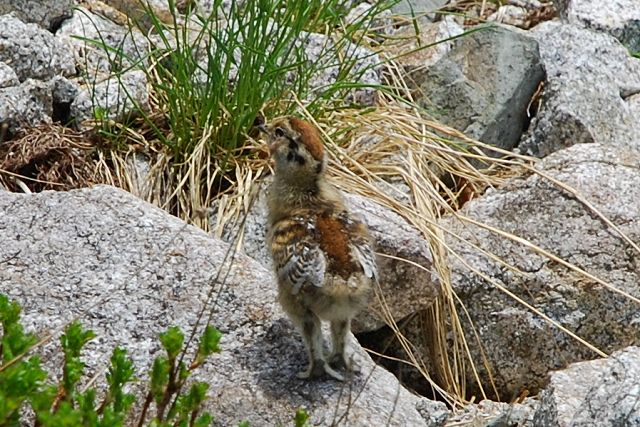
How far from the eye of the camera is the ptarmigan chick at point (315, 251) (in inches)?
203

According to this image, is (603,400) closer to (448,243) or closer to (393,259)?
(393,259)

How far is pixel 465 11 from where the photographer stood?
10.0 metres

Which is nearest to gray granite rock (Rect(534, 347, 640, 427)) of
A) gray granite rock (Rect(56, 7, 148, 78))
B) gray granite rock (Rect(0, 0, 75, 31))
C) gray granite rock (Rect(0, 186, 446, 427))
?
gray granite rock (Rect(0, 186, 446, 427))

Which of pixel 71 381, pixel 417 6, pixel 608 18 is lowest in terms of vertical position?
pixel 71 381

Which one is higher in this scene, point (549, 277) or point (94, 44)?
point (94, 44)

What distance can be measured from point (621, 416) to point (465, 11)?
5722mm

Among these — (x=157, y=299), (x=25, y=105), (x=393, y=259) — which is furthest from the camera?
(x=25, y=105)

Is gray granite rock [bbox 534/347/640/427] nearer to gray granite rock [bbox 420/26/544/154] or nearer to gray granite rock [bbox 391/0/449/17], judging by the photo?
gray granite rock [bbox 420/26/544/154]

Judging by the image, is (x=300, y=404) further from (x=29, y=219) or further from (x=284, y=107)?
(x=284, y=107)

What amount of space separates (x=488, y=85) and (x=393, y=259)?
2.15 meters

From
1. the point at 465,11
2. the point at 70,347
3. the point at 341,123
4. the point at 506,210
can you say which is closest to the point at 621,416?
the point at 70,347

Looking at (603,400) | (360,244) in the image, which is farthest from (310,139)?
(603,400)

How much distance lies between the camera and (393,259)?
6652mm

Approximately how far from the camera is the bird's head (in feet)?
18.9
